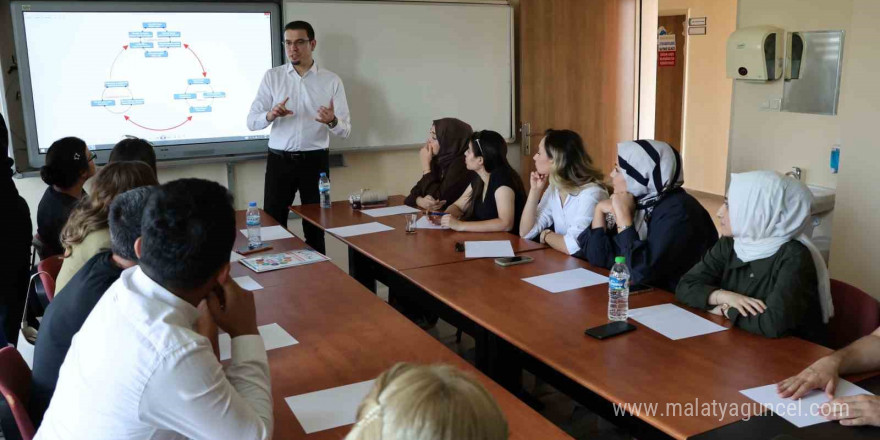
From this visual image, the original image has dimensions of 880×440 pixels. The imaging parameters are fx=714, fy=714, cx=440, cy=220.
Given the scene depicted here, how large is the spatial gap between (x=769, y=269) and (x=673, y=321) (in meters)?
0.33

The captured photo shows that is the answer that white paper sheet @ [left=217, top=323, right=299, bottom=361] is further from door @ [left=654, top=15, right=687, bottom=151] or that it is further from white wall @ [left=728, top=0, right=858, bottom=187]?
door @ [left=654, top=15, right=687, bottom=151]

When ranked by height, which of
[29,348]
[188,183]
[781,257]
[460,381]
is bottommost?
[29,348]

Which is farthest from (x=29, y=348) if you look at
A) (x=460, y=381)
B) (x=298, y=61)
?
(x=460, y=381)

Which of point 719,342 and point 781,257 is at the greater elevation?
point 781,257

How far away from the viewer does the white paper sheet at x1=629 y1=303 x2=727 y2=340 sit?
2.11m

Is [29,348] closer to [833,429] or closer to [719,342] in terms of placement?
[719,342]

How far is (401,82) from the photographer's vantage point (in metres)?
5.55

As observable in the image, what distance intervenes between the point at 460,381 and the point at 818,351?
58.9 inches

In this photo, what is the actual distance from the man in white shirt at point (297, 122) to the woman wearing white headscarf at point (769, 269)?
10.1 feet

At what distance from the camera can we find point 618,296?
2248 mm

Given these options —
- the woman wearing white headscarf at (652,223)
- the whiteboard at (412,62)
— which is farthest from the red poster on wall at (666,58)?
the woman wearing white headscarf at (652,223)

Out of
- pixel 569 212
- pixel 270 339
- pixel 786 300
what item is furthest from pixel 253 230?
pixel 786 300

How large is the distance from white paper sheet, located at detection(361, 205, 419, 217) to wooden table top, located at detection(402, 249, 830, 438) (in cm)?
161

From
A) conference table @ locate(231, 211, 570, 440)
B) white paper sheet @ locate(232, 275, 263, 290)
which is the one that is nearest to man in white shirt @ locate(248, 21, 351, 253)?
white paper sheet @ locate(232, 275, 263, 290)
